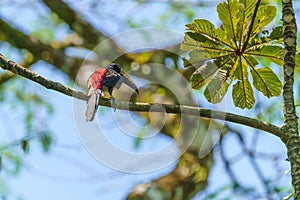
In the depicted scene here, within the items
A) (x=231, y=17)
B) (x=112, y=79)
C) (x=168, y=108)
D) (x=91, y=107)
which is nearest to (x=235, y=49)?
(x=231, y=17)

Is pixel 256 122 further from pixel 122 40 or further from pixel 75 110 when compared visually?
pixel 122 40

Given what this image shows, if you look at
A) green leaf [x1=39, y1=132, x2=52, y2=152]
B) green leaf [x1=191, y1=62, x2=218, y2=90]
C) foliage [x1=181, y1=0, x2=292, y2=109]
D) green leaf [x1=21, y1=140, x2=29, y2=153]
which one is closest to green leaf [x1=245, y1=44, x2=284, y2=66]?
foliage [x1=181, y1=0, x2=292, y2=109]

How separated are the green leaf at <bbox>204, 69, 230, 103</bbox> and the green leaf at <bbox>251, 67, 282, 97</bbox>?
0.07 metres

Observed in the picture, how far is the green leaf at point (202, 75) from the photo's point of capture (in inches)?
61.7

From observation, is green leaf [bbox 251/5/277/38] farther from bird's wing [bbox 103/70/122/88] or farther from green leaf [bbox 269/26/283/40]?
bird's wing [bbox 103/70/122/88]

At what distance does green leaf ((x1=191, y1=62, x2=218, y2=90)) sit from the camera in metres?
1.57

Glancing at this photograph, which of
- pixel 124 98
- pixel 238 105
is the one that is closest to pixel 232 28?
pixel 238 105

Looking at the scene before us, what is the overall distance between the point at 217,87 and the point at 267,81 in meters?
0.12

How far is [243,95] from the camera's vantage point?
159cm

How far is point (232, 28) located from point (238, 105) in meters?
0.23

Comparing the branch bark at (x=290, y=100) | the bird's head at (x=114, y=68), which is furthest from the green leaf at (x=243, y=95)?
the bird's head at (x=114, y=68)

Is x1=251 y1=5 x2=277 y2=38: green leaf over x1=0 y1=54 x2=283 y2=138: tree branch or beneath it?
over

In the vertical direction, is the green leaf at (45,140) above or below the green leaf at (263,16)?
above

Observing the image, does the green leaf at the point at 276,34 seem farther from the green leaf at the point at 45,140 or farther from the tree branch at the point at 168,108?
the green leaf at the point at 45,140
